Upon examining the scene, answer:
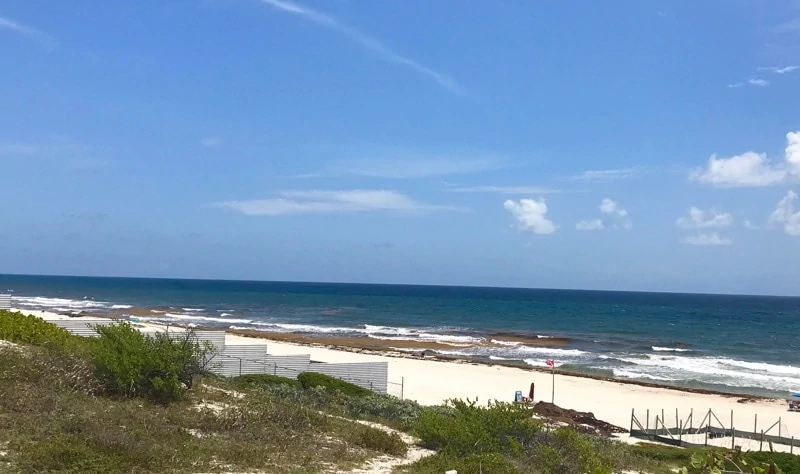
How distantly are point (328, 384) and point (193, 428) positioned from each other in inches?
350

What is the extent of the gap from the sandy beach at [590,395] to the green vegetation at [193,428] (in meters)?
11.8

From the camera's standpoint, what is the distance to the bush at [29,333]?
15852 mm

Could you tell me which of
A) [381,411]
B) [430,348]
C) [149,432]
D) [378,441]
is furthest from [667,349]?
[149,432]

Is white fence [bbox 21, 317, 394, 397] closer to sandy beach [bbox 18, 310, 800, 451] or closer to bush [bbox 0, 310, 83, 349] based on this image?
sandy beach [bbox 18, 310, 800, 451]

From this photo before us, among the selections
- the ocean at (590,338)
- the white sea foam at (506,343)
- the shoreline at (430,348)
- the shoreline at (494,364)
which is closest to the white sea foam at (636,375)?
the ocean at (590,338)

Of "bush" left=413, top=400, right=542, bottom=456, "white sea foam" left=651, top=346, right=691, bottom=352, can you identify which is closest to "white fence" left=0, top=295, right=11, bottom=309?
"bush" left=413, top=400, right=542, bottom=456

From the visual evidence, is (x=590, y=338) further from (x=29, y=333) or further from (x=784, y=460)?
(x=29, y=333)

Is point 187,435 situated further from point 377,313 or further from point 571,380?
point 377,313

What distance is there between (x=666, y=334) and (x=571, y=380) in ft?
132

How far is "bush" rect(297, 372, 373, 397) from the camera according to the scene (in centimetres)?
1984

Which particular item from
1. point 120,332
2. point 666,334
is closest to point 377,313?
point 666,334

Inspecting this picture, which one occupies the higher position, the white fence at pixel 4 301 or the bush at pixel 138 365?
the white fence at pixel 4 301

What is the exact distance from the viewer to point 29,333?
16.6 meters

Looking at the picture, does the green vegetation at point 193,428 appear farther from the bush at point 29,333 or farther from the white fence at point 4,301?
the white fence at point 4,301
